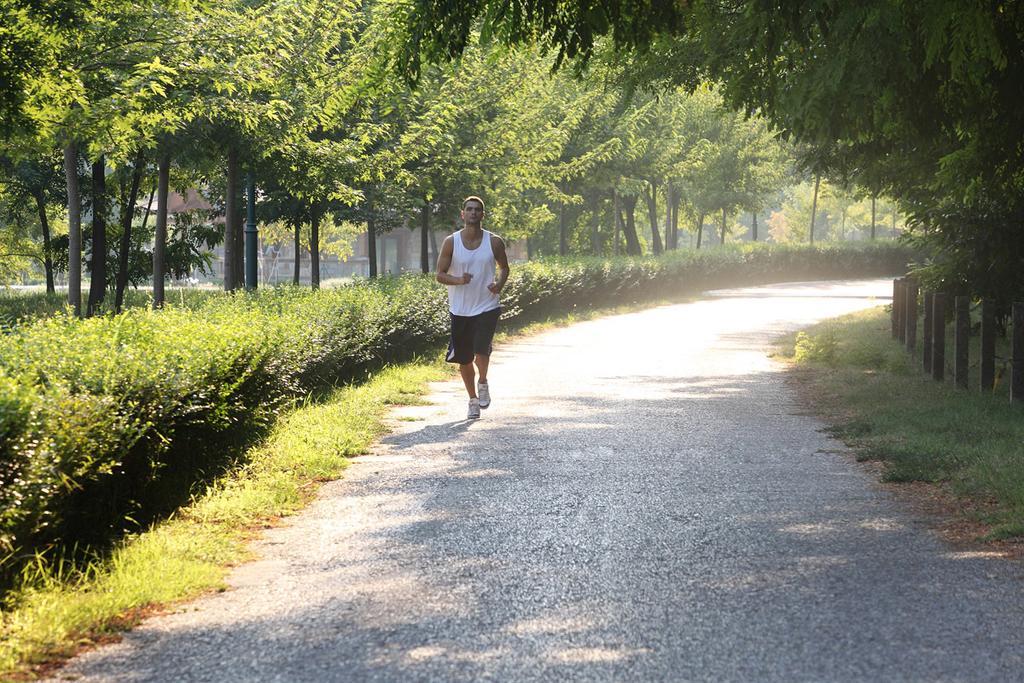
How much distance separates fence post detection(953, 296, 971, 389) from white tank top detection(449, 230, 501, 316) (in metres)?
4.84

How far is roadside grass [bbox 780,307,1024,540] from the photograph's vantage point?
282 inches

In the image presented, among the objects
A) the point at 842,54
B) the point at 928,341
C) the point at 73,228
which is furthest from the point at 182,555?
the point at 73,228

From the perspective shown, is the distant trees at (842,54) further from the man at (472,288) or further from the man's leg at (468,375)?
the man's leg at (468,375)

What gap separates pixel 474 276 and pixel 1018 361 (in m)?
4.82

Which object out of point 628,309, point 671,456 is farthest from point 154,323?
point 628,309

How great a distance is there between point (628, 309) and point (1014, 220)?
16.3m

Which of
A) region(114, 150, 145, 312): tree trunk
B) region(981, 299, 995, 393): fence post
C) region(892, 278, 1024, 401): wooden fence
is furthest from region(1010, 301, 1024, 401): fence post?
region(114, 150, 145, 312): tree trunk

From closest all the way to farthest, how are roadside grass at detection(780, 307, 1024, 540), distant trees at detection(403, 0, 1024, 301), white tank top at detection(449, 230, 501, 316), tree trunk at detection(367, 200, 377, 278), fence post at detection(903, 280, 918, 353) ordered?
distant trees at detection(403, 0, 1024, 301), roadside grass at detection(780, 307, 1024, 540), white tank top at detection(449, 230, 501, 316), fence post at detection(903, 280, 918, 353), tree trunk at detection(367, 200, 377, 278)

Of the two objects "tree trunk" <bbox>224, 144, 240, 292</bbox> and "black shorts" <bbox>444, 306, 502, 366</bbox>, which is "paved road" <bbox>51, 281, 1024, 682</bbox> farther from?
"tree trunk" <bbox>224, 144, 240, 292</bbox>

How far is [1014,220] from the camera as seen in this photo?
15.2 m

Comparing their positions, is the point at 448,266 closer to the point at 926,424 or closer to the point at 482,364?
the point at 482,364

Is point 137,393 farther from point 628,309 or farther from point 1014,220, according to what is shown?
point 628,309

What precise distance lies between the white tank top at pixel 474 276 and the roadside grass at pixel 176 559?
69.3 inches

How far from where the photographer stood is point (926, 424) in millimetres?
9719
